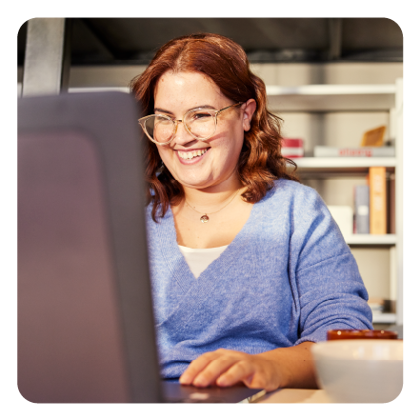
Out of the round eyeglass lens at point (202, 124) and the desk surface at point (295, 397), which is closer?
the desk surface at point (295, 397)

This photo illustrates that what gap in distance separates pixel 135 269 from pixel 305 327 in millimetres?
674

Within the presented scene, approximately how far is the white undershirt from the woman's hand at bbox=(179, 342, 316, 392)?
0.41m

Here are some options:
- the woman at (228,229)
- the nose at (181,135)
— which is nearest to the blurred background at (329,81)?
the woman at (228,229)

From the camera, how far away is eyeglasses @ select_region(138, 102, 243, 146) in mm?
1094

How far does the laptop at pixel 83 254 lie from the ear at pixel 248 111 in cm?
93

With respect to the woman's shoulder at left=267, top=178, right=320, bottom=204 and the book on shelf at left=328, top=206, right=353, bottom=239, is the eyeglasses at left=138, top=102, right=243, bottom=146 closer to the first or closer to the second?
the woman's shoulder at left=267, top=178, right=320, bottom=204

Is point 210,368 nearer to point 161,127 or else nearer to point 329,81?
point 161,127


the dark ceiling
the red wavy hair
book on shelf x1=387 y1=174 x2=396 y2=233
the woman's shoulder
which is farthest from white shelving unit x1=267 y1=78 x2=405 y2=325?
the woman's shoulder

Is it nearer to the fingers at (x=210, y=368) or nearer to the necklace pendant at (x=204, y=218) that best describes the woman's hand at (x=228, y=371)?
the fingers at (x=210, y=368)

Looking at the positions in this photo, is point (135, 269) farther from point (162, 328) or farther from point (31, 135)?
point (162, 328)

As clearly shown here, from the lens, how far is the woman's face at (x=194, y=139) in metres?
1.08

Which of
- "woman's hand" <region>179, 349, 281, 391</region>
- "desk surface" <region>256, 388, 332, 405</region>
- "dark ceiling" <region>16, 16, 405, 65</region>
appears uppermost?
"dark ceiling" <region>16, 16, 405, 65</region>

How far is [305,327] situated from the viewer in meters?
0.93

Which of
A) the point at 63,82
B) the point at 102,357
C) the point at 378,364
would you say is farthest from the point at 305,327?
the point at 63,82
